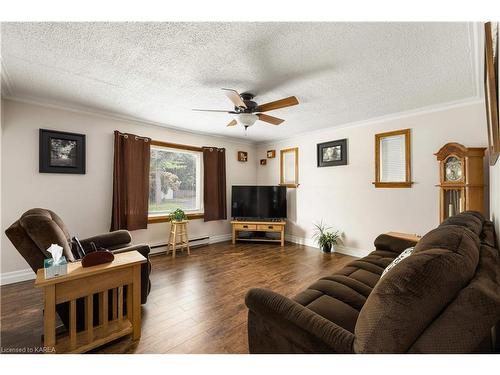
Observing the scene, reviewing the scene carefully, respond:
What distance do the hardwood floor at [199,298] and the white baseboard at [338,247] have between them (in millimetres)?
174

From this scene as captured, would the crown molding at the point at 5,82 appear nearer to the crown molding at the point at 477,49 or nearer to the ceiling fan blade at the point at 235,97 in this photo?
the ceiling fan blade at the point at 235,97

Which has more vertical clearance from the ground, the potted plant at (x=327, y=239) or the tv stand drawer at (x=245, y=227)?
the tv stand drawer at (x=245, y=227)

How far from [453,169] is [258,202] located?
3128 mm

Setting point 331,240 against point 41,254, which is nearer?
point 41,254

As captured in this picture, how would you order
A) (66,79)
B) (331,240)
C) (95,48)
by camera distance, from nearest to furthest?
1. (95,48)
2. (66,79)
3. (331,240)

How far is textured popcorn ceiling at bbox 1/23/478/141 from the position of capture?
1.58 metres

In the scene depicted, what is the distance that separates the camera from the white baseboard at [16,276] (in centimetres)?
267

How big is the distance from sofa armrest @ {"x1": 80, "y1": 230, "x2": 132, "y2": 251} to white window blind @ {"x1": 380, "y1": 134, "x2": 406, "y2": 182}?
382 centimetres

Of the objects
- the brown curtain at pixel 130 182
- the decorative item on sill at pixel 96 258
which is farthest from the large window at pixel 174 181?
the decorative item on sill at pixel 96 258

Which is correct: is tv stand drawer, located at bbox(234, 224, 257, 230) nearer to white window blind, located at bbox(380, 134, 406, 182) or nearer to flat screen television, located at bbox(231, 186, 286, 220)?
flat screen television, located at bbox(231, 186, 286, 220)

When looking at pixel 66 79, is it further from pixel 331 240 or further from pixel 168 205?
pixel 331 240

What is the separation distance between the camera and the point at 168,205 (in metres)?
4.21

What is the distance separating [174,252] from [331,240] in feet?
9.05
